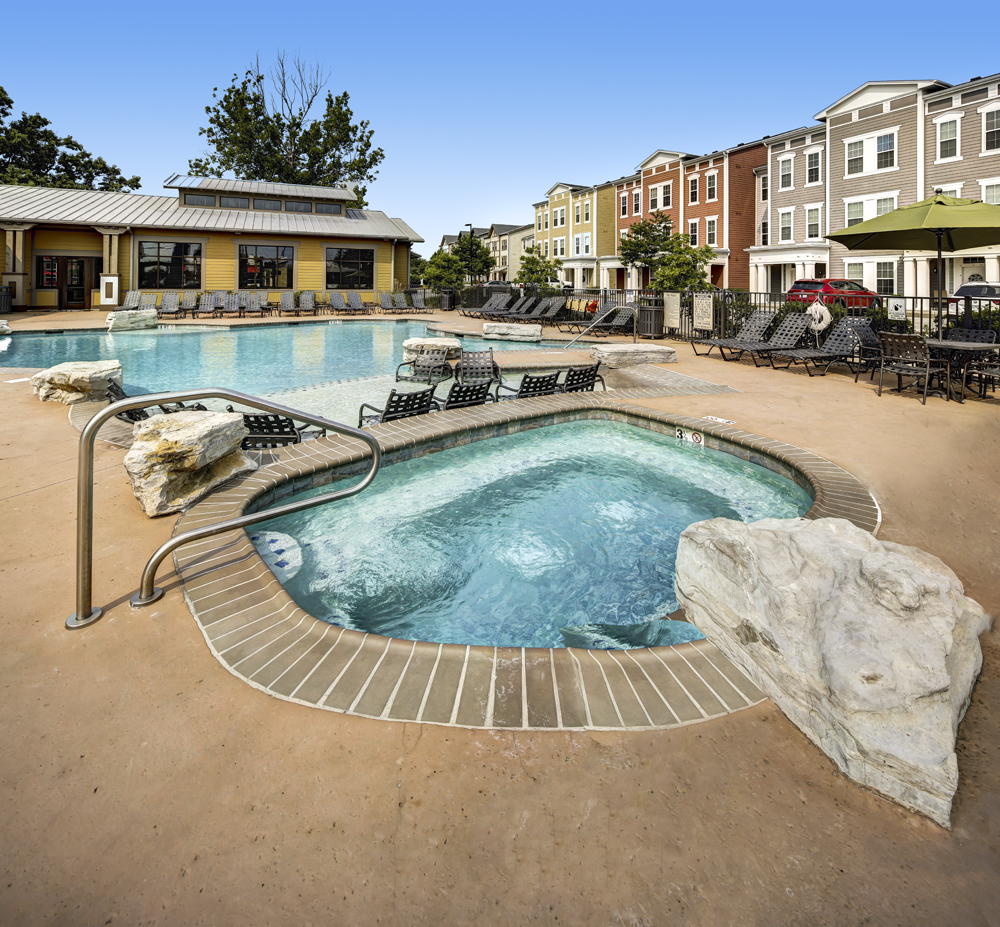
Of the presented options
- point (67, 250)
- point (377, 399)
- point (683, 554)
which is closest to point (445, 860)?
point (683, 554)

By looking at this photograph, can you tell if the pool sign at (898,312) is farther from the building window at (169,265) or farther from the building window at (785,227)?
the building window at (169,265)

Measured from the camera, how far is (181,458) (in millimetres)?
4285

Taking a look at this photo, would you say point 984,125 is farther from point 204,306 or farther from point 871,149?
point 204,306

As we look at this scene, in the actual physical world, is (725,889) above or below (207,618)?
below

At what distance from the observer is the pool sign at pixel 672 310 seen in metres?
16.6

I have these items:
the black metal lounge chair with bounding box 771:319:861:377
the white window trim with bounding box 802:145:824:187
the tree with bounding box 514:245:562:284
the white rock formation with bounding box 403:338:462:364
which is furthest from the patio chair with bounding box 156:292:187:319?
the white window trim with bounding box 802:145:824:187

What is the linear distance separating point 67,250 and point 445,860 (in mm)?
29741

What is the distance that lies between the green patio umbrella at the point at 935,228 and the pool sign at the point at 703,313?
4.58 meters

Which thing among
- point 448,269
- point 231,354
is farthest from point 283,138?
point 231,354

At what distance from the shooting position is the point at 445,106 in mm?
31312

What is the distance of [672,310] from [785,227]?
68.5ft

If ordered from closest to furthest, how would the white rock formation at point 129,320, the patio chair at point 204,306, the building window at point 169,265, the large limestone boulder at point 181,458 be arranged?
the large limestone boulder at point 181,458, the white rock formation at point 129,320, the patio chair at point 204,306, the building window at point 169,265

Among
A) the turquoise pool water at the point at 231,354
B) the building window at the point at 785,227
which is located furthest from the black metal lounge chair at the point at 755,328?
the building window at the point at 785,227

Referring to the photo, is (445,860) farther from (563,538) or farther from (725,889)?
(563,538)
